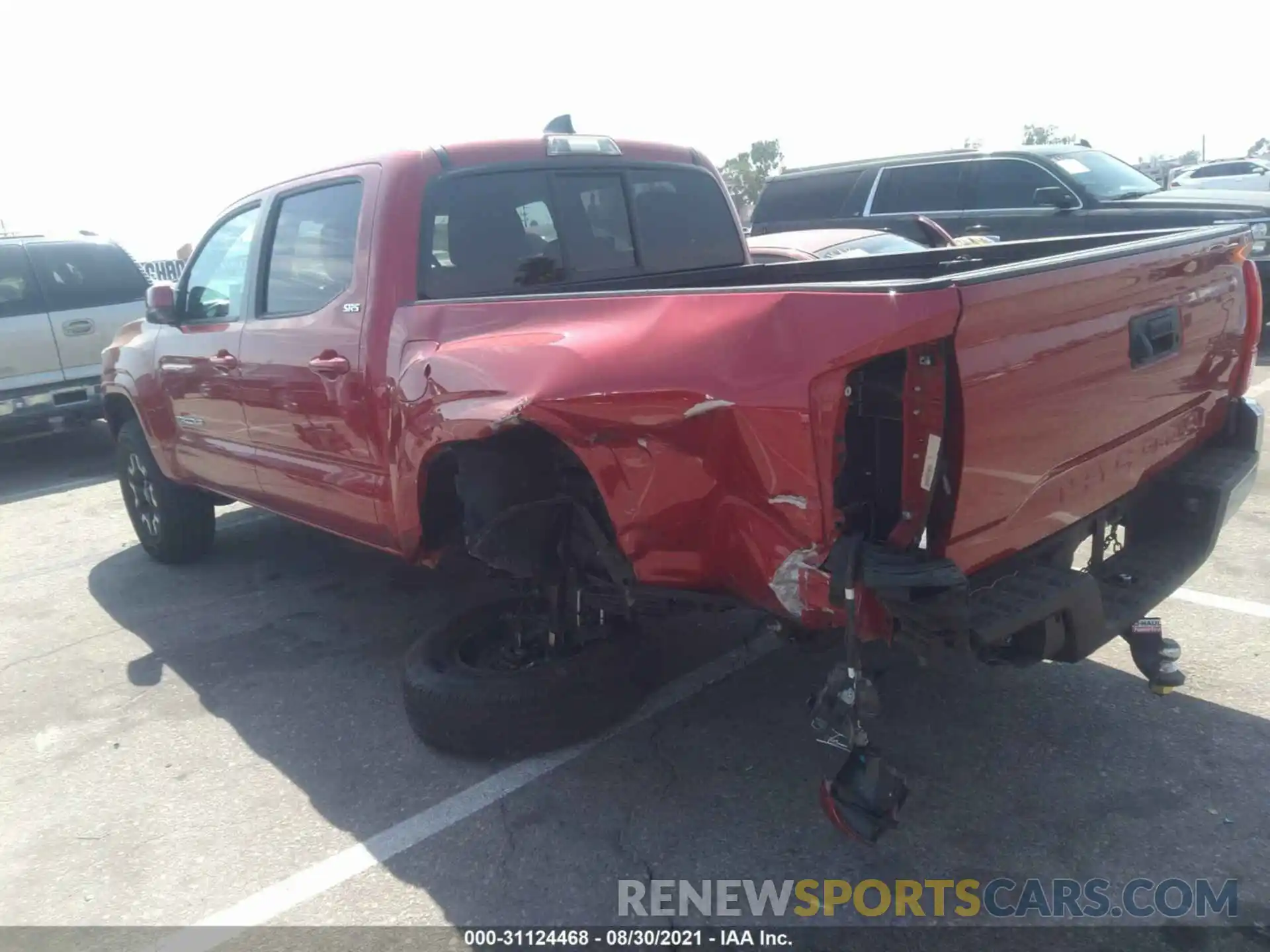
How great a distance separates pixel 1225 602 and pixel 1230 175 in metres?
25.4

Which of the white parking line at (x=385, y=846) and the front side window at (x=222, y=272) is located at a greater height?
the front side window at (x=222, y=272)

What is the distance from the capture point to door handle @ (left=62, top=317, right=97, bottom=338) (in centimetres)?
920

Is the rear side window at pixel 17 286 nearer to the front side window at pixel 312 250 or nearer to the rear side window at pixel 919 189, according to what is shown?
the front side window at pixel 312 250

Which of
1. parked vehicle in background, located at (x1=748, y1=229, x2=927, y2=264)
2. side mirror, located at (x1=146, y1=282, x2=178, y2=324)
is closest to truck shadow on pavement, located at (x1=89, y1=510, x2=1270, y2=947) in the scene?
side mirror, located at (x1=146, y1=282, x2=178, y2=324)

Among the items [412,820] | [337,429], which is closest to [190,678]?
[337,429]

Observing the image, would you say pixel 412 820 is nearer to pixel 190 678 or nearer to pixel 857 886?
pixel 857 886

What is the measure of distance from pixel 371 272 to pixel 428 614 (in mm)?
1901

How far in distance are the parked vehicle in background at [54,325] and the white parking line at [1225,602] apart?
27.9 ft

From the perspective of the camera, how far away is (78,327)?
927 centimetres

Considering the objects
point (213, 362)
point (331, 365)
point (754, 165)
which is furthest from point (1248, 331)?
A: point (754, 165)

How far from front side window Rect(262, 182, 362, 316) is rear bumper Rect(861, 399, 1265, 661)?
8.33 feet

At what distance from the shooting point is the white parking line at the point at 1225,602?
4.33 meters

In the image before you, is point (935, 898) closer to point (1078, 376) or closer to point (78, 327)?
point (1078, 376)

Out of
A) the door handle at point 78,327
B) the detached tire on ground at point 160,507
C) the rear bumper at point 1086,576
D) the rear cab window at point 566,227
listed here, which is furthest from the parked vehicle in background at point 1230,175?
the detached tire on ground at point 160,507
